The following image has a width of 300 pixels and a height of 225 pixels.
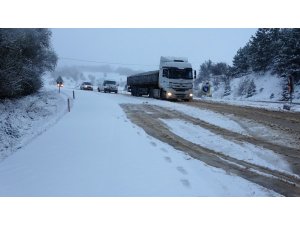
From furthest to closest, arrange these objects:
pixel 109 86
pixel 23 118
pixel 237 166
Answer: pixel 109 86
pixel 23 118
pixel 237 166

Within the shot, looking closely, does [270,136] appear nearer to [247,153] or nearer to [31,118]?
[247,153]

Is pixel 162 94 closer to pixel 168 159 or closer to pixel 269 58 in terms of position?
pixel 168 159

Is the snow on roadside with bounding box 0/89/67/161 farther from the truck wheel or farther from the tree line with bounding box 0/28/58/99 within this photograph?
the truck wheel

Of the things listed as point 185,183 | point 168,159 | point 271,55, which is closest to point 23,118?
point 168,159

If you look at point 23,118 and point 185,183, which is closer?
point 185,183

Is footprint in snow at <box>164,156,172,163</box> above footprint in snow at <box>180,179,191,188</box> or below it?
above

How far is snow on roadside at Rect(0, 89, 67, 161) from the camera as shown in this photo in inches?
690

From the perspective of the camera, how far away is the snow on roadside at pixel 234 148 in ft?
29.0

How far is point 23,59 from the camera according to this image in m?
30.0

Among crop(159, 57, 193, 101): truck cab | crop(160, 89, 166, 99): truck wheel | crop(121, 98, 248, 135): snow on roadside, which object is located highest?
crop(159, 57, 193, 101): truck cab

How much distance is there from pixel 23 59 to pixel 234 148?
24318 mm

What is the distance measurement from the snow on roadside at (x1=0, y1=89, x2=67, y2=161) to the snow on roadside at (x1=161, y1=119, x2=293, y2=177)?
664 centimetres

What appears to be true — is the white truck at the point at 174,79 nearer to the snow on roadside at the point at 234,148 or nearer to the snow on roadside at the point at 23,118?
the snow on roadside at the point at 23,118

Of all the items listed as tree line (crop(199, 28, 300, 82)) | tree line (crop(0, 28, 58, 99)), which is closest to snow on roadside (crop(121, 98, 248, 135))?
tree line (crop(0, 28, 58, 99))
